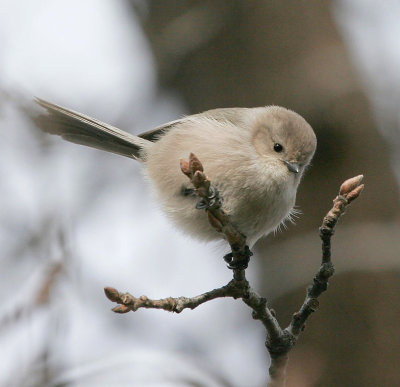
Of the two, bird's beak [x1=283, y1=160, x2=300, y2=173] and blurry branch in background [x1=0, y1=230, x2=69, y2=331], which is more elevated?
blurry branch in background [x1=0, y1=230, x2=69, y2=331]

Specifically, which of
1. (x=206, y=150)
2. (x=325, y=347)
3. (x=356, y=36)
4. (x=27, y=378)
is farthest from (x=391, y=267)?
(x=27, y=378)

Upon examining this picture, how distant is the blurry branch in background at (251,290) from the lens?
2.37 m

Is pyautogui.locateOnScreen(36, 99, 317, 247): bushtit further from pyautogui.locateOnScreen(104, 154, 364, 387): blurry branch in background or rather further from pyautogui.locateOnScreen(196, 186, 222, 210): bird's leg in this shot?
pyautogui.locateOnScreen(196, 186, 222, 210): bird's leg

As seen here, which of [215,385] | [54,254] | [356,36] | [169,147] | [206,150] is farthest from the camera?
[356,36]

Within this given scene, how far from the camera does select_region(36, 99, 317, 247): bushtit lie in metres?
3.37

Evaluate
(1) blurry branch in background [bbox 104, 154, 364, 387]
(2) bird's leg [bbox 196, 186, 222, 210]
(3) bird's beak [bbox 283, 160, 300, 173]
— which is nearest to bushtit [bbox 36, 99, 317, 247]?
(3) bird's beak [bbox 283, 160, 300, 173]

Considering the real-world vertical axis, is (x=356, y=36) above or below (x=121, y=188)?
above

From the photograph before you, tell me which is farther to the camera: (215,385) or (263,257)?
(263,257)

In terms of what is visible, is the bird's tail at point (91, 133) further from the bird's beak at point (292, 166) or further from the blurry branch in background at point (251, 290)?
the blurry branch in background at point (251, 290)

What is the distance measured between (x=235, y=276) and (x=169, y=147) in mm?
1273

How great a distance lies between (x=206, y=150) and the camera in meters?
3.53

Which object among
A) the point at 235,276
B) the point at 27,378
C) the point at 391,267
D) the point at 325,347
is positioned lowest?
the point at 325,347

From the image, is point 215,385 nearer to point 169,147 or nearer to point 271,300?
point 169,147

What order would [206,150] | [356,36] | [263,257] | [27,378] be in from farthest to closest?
[356,36] → [263,257] → [206,150] → [27,378]
